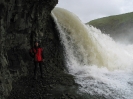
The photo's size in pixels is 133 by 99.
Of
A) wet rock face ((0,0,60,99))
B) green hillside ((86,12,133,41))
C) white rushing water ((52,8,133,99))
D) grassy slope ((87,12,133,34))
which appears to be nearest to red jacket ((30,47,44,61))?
wet rock face ((0,0,60,99))

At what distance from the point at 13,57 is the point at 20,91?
3137 mm

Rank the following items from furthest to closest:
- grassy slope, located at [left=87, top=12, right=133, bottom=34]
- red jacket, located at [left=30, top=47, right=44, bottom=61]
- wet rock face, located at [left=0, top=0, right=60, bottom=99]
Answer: grassy slope, located at [left=87, top=12, right=133, bottom=34] → red jacket, located at [left=30, top=47, right=44, bottom=61] → wet rock face, located at [left=0, top=0, right=60, bottom=99]

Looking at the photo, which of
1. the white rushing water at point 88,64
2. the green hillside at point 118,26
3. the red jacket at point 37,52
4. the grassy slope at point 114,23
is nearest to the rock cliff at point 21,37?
the white rushing water at point 88,64

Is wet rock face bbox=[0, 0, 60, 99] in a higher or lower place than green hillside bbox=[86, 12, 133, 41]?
lower

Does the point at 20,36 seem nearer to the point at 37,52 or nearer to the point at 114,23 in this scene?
the point at 37,52

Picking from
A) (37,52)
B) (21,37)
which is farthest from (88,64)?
(21,37)

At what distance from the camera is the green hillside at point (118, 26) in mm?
64125

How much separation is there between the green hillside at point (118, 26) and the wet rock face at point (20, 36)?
4729cm

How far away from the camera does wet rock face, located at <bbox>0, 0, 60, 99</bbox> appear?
1198 centimetres

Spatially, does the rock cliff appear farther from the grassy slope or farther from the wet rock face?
the grassy slope

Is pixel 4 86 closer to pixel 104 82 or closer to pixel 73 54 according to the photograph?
pixel 104 82

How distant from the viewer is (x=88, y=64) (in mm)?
20328

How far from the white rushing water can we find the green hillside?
40783 millimetres

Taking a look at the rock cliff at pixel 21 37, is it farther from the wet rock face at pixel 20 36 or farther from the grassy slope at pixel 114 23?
the grassy slope at pixel 114 23
